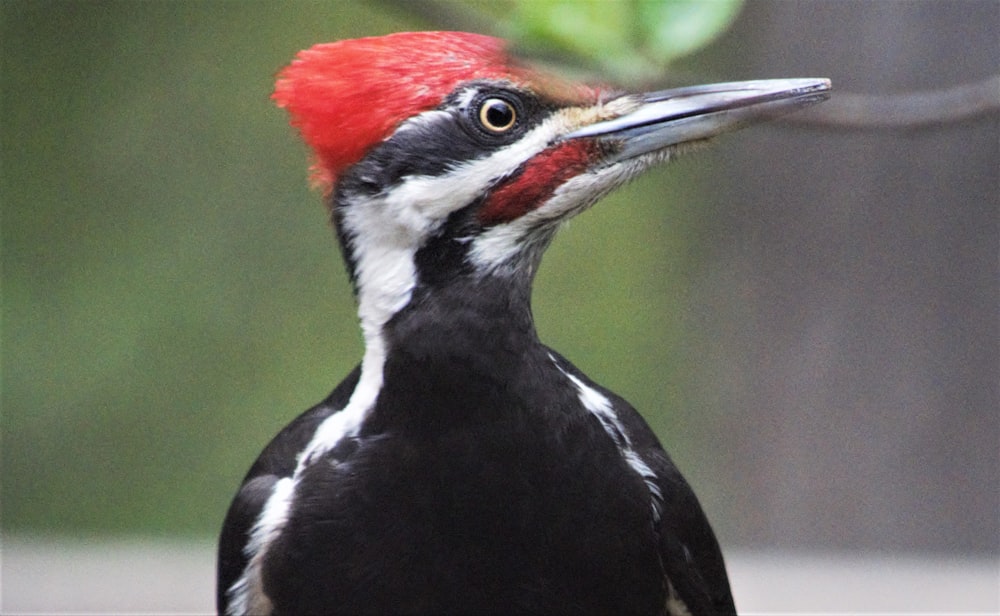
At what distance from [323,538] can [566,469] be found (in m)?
0.37

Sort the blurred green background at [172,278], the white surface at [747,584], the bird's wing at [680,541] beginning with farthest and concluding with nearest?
the blurred green background at [172,278] → the white surface at [747,584] → the bird's wing at [680,541]

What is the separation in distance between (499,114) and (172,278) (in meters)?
3.70

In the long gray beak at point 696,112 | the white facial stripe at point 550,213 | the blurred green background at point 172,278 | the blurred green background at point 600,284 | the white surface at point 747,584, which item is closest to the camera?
the long gray beak at point 696,112

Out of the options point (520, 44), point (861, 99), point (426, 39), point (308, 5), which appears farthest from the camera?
point (308, 5)

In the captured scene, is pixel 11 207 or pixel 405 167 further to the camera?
pixel 11 207

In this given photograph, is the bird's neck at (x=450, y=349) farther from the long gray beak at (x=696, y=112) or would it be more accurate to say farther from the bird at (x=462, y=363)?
the long gray beak at (x=696, y=112)

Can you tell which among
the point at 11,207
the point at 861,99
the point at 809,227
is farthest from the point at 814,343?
the point at 11,207

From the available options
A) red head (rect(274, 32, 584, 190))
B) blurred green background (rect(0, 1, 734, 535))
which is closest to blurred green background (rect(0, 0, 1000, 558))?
blurred green background (rect(0, 1, 734, 535))

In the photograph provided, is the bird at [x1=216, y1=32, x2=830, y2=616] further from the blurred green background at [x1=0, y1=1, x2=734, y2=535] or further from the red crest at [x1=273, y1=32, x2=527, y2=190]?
the blurred green background at [x1=0, y1=1, x2=734, y2=535]

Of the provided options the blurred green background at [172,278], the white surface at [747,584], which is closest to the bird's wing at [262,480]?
the white surface at [747,584]

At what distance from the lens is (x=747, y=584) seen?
3.76 meters

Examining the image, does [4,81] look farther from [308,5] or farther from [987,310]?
[987,310]

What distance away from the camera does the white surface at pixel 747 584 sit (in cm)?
372

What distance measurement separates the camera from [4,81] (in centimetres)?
512
